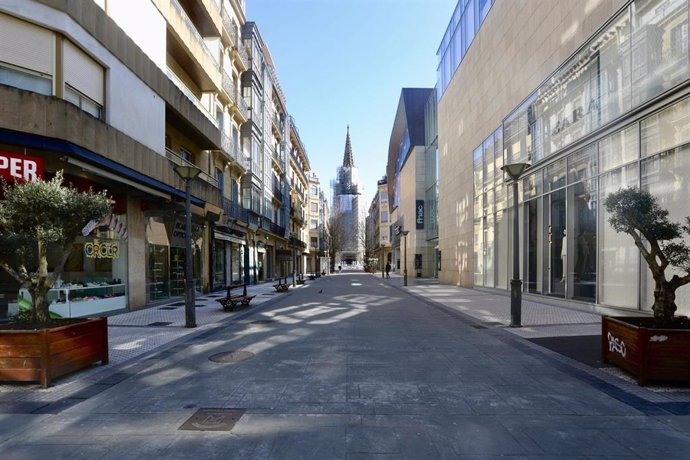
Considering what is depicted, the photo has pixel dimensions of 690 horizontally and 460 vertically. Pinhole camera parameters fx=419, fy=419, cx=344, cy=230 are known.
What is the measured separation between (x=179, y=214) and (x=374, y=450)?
15562 mm

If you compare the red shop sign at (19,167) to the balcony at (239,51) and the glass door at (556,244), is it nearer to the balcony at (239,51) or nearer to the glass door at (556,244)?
the glass door at (556,244)

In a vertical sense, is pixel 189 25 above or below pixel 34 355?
above

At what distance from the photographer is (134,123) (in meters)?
13.5

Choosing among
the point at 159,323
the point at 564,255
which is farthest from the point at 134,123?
the point at 564,255

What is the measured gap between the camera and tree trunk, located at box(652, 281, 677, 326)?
19.4 ft

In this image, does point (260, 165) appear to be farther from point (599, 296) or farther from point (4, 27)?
point (599, 296)

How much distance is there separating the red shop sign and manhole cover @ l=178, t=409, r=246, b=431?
723 cm

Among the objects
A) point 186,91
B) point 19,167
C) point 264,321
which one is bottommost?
point 264,321

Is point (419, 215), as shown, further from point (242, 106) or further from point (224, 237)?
point (224, 237)

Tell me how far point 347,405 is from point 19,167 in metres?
8.93

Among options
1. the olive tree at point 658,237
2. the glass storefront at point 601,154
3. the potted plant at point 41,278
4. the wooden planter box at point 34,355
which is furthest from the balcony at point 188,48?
the olive tree at point 658,237

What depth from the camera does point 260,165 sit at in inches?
1288

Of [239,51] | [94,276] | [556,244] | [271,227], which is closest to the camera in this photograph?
[94,276]

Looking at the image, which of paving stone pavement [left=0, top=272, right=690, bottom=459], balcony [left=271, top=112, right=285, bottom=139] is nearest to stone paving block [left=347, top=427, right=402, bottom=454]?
paving stone pavement [left=0, top=272, right=690, bottom=459]
